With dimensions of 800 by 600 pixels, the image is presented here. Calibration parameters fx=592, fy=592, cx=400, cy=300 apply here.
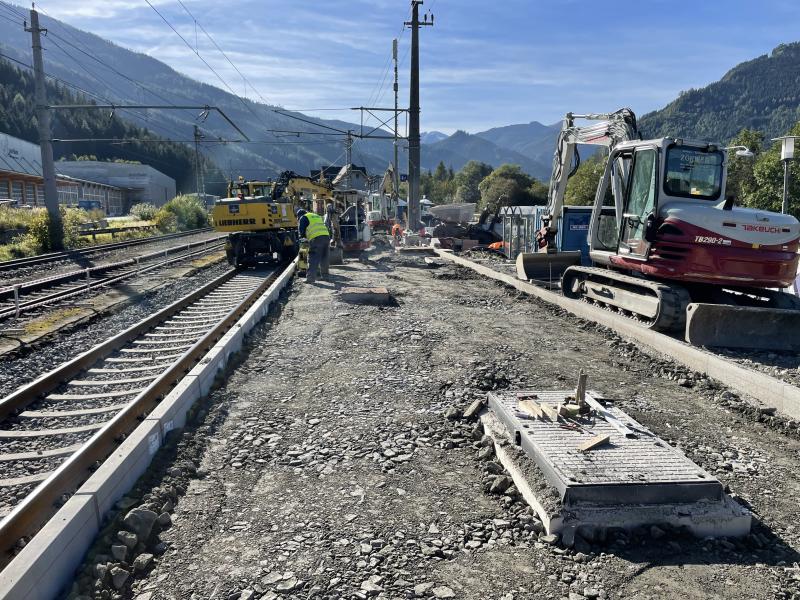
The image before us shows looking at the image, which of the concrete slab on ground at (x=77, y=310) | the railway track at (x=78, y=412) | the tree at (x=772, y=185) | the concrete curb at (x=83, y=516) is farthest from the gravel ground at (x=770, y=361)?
the tree at (x=772, y=185)

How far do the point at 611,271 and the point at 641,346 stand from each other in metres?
2.73

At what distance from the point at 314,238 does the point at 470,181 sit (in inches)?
4520

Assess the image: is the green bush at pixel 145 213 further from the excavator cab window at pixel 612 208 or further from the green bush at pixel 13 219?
the excavator cab window at pixel 612 208

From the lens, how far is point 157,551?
3.50m

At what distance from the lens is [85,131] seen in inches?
3962

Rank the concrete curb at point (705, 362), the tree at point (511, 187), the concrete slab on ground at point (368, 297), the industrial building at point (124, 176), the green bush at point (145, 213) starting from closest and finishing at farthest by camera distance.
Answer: the concrete curb at point (705, 362), the concrete slab on ground at point (368, 297), the green bush at point (145, 213), the tree at point (511, 187), the industrial building at point (124, 176)

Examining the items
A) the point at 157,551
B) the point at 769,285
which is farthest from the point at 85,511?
the point at 769,285

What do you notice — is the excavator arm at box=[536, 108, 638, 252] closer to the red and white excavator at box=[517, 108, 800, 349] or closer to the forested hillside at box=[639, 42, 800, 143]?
the red and white excavator at box=[517, 108, 800, 349]

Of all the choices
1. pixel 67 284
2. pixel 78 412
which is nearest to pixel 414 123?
pixel 67 284

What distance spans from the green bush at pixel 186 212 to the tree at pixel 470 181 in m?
74.2

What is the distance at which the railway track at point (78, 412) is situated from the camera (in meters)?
3.99

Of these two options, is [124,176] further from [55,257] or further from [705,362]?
[705,362]

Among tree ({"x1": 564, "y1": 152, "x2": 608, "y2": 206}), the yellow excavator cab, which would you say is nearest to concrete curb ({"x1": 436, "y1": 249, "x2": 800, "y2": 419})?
the yellow excavator cab

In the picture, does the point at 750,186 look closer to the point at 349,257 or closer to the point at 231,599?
the point at 349,257
